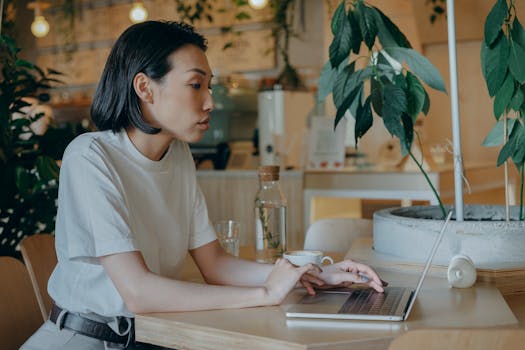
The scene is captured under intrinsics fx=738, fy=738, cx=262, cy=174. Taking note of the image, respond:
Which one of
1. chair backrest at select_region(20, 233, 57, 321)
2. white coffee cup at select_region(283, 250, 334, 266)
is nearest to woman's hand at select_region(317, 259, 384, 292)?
white coffee cup at select_region(283, 250, 334, 266)

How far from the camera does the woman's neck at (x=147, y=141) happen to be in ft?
5.68

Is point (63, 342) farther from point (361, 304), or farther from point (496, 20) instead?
point (496, 20)

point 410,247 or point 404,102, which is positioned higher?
point 404,102

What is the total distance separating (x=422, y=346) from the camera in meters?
1.04

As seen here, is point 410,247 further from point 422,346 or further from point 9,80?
point 9,80

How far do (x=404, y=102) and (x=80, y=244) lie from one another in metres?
0.86

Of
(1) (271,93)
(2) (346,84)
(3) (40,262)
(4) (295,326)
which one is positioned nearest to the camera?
(4) (295,326)

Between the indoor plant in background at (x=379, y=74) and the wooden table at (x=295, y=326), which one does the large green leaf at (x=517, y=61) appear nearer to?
the indoor plant in background at (x=379, y=74)

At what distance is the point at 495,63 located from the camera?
190cm

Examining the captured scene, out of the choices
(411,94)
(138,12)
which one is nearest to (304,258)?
(411,94)

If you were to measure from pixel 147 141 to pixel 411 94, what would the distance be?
2.29 feet

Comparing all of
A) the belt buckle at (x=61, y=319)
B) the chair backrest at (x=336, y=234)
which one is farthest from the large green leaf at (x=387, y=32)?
the belt buckle at (x=61, y=319)

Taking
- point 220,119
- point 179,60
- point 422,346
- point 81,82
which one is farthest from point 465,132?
point 422,346

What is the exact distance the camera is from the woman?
60.2 inches
